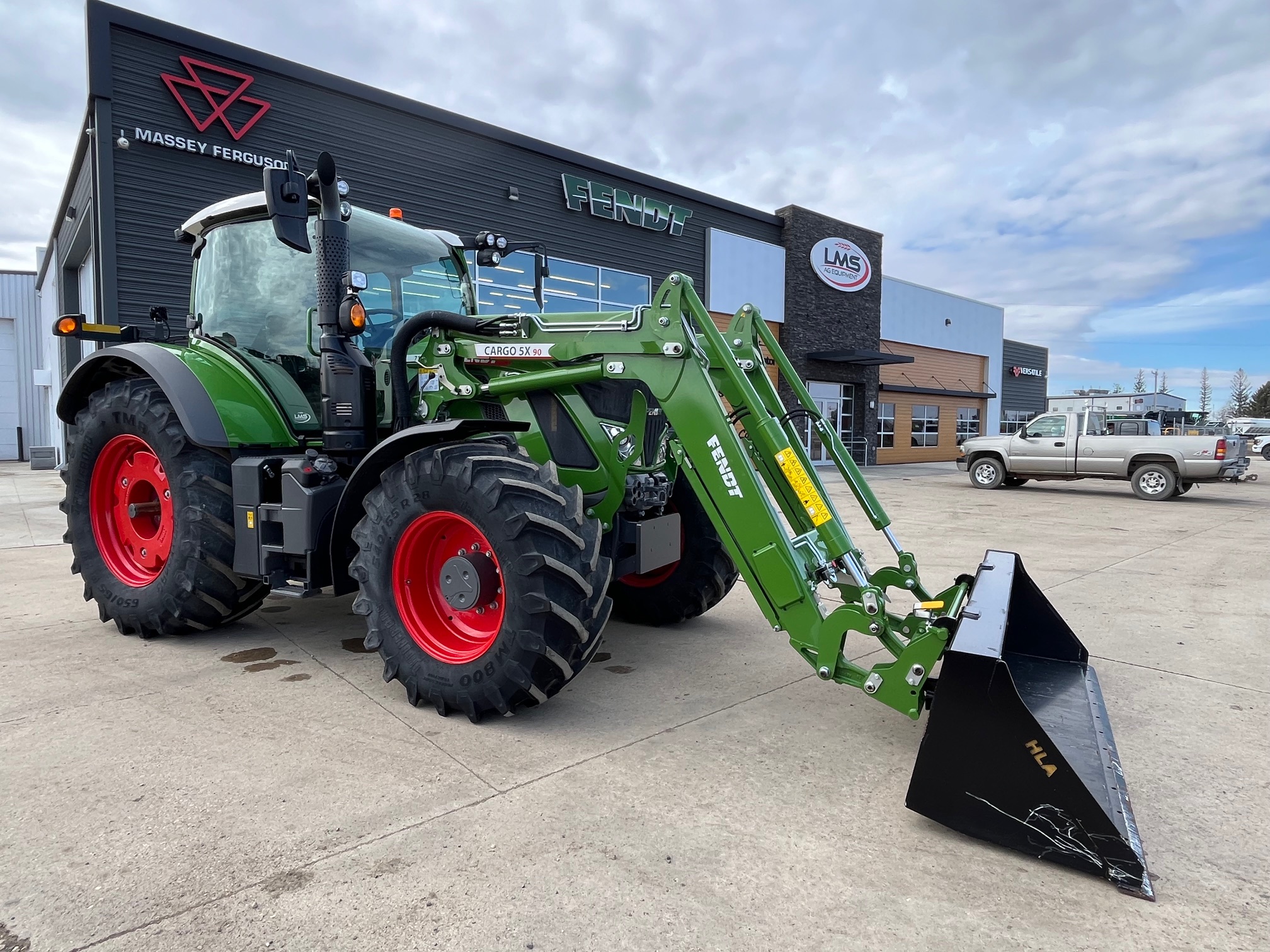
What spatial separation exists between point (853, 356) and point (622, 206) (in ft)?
30.1

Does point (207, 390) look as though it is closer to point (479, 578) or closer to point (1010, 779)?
point (479, 578)

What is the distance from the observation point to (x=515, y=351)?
3998 mm

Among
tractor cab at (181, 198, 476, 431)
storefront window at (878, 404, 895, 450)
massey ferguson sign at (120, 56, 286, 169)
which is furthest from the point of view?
storefront window at (878, 404, 895, 450)

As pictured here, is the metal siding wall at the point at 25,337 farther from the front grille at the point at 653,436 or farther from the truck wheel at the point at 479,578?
the front grille at the point at 653,436

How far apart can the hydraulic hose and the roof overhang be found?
69.0ft

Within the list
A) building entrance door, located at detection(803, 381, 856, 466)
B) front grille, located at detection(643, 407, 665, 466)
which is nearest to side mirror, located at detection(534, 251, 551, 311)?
front grille, located at detection(643, 407, 665, 466)

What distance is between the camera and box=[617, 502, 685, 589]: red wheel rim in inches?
193

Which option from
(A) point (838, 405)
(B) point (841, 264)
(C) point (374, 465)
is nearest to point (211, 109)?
(C) point (374, 465)

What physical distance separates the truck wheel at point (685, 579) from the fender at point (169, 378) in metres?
2.54

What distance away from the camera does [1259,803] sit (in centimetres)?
282

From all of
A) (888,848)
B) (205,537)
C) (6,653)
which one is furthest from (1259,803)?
(6,653)

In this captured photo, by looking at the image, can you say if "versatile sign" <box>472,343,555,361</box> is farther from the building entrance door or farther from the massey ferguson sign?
the building entrance door

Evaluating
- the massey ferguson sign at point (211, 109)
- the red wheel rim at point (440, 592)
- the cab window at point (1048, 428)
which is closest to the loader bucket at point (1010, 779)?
the red wheel rim at point (440, 592)

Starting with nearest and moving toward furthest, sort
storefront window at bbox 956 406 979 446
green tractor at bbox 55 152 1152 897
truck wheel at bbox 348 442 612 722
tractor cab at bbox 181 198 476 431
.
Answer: green tractor at bbox 55 152 1152 897 → truck wheel at bbox 348 442 612 722 → tractor cab at bbox 181 198 476 431 → storefront window at bbox 956 406 979 446
